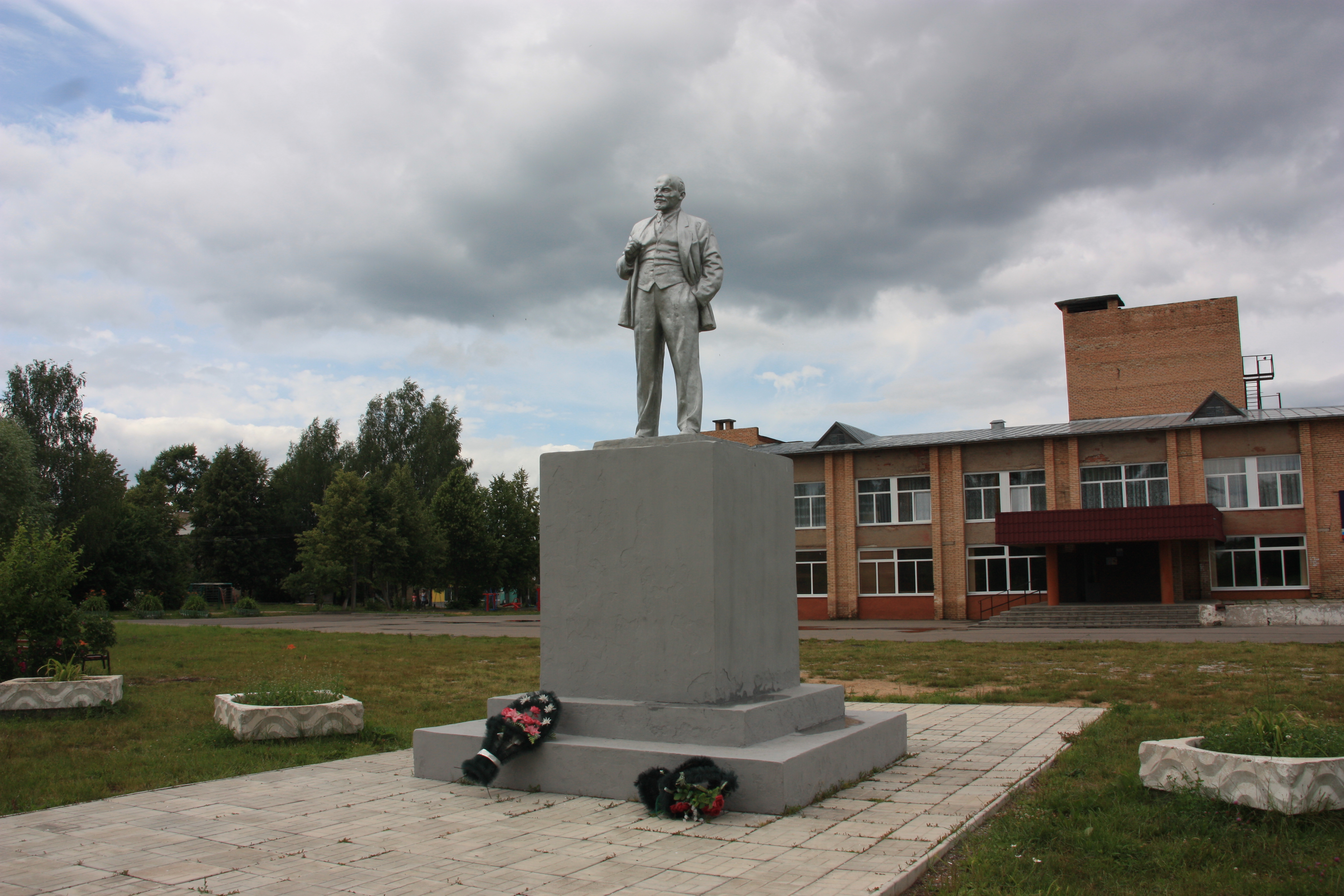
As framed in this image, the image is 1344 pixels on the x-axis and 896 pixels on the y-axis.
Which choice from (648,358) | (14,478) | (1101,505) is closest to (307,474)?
(14,478)

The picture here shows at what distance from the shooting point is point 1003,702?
405 inches

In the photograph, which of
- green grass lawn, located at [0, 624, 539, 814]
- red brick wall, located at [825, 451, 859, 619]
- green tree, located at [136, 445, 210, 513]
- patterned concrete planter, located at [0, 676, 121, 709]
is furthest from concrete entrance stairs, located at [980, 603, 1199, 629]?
green tree, located at [136, 445, 210, 513]

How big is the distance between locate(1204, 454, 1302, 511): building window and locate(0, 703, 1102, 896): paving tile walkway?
2914 cm

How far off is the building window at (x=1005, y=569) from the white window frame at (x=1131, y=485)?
2679 millimetres

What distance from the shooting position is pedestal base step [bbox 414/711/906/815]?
5.19 m

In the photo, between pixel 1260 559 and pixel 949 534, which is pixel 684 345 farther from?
pixel 1260 559

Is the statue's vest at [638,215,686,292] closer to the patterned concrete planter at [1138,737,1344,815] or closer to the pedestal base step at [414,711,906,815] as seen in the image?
the pedestal base step at [414,711,906,815]

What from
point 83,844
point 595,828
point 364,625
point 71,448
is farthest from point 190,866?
point 71,448

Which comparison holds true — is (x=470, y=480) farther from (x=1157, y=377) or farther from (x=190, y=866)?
(x=190, y=866)

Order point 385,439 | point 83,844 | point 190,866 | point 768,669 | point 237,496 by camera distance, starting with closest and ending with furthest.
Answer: point 190,866 → point 83,844 → point 768,669 → point 237,496 → point 385,439

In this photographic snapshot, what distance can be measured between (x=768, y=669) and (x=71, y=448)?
43.3 meters

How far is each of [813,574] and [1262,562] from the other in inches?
609

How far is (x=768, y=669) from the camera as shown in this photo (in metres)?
6.42

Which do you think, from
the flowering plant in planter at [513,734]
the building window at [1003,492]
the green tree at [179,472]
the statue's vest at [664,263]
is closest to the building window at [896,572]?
the building window at [1003,492]
